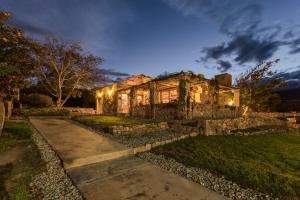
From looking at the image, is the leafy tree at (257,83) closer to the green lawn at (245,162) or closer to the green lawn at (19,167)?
the green lawn at (245,162)

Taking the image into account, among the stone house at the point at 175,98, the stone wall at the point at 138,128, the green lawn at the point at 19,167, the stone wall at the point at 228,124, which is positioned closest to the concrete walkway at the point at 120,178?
the green lawn at the point at 19,167

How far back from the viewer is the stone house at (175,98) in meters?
12.2

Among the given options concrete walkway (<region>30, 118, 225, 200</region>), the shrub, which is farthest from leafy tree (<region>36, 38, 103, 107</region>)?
concrete walkway (<region>30, 118, 225, 200</region>)

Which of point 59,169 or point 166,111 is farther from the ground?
point 166,111

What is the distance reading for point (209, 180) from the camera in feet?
12.8

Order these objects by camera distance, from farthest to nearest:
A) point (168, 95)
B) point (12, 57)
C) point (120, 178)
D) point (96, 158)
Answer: point (168, 95), point (12, 57), point (96, 158), point (120, 178)

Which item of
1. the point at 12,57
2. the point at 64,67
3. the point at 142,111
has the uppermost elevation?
the point at 64,67

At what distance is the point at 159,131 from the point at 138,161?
4.47 meters

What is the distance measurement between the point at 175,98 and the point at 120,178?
14338 mm

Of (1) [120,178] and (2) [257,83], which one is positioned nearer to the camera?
(1) [120,178]

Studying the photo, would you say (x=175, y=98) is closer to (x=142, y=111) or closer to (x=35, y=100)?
(x=142, y=111)

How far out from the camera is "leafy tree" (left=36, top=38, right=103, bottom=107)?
65.1 ft

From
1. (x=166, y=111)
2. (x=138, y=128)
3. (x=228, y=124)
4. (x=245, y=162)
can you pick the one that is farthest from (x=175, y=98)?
(x=245, y=162)

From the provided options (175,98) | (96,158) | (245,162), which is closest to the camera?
(96,158)
